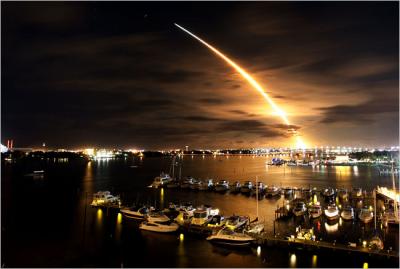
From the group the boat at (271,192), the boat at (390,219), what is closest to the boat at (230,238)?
the boat at (390,219)

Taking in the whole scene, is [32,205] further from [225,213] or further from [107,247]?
[225,213]

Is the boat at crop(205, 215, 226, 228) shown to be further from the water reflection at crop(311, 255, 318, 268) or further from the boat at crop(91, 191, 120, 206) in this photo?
the boat at crop(91, 191, 120, 206)

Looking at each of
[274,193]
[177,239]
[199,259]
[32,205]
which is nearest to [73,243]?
[177,239]

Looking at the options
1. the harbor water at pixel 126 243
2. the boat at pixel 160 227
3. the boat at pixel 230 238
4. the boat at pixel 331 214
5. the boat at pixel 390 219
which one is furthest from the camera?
the boat at pixel 331 214

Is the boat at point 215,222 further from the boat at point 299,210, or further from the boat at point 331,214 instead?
the boat at point 331,214

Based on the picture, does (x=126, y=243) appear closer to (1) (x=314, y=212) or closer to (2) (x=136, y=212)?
(2) (x=136, y=212)

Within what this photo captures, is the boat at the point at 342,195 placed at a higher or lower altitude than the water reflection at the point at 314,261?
higher

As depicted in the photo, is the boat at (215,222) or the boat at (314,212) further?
the boat at (314,212)

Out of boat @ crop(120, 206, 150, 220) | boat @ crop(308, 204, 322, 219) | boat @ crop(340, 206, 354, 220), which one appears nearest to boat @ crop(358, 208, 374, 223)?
boat @ crop(340, 206, 354, 220)

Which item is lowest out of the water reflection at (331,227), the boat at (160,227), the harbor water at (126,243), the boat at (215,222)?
the harbor water at (126,243)
